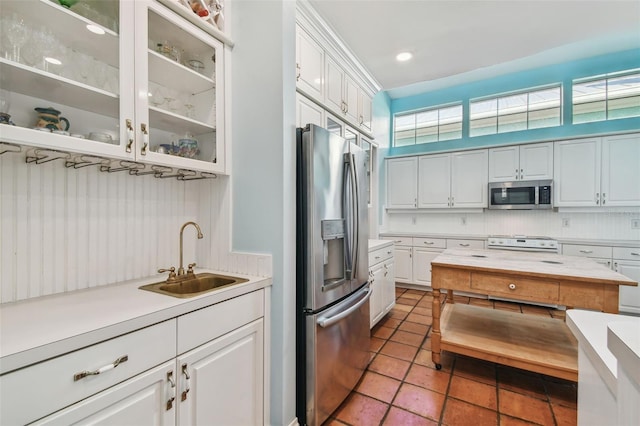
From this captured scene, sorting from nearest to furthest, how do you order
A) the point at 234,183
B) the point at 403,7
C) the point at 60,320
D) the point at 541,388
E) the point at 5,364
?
1. the point at 5,364
2. the point at 60,320
3. the point at 234,183
4. the point at 541,388
5. the point at 403,7

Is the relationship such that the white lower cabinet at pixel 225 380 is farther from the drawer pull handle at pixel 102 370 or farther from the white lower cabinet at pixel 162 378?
the drawer pull handle at pixel 102 370

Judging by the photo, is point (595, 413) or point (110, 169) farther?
point (110, 169)

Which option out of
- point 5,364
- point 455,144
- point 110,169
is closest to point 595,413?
point 5,364

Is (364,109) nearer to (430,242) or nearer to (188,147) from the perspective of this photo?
(430,242)

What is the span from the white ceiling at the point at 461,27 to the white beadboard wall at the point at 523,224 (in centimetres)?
229

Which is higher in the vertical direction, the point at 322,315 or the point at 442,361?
the point at 322,315

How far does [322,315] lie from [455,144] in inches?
171

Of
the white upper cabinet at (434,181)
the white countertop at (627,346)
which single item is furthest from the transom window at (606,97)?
the white countertop at (627,346)

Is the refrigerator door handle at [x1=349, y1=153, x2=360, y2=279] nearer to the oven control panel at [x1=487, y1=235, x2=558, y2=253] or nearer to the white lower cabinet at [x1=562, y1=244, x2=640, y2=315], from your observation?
the oven control panel at [x1=487, y1=235, x2=558, y2=253]

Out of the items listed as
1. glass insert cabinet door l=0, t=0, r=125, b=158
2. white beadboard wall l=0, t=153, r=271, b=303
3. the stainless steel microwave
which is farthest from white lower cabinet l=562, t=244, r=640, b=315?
glass insert cabinet door l=0, t=0, r=125, b=158

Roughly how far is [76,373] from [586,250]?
489 cm

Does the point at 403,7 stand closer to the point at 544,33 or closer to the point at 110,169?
the point at 544,33

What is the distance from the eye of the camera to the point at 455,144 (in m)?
4.86

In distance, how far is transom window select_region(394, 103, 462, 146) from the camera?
4902mm
